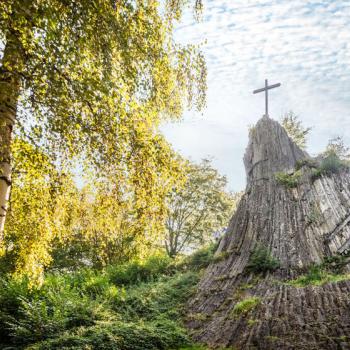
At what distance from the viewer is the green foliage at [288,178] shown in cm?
1348

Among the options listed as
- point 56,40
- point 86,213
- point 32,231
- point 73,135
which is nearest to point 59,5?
point 56,40

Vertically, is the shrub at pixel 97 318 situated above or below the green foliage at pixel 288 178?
below

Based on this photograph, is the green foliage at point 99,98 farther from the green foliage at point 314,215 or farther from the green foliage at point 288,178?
the green foliage at point 288,178

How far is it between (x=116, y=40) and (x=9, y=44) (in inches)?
52.1

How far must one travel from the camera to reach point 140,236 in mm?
4789

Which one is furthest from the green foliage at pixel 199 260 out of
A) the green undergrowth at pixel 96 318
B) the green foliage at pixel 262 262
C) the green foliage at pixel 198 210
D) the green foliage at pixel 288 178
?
the green foliage at pixel 198 210

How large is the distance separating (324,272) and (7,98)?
9.35 m

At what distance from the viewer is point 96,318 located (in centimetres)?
884

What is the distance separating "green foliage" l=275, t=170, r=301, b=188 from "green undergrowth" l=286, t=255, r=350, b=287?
4165 mm

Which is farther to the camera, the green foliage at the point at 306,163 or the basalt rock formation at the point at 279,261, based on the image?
the green foliage at the point at 306,163

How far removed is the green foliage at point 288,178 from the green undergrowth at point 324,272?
4.17m

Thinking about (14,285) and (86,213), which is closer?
(86,213)

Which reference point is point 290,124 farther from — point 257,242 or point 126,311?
point 126,311

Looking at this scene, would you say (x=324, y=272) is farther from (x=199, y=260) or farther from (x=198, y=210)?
(x=198, y=210)
